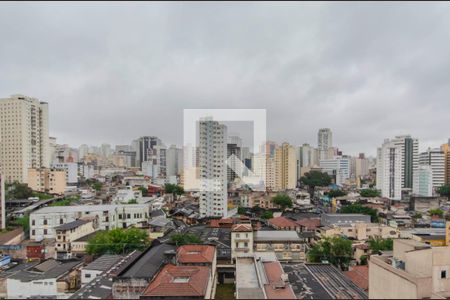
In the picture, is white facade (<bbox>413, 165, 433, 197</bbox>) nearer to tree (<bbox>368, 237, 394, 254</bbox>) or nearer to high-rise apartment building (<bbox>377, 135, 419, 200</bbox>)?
high-rise apartment building (<bbox>377, 135, 419, 200</bbox>)

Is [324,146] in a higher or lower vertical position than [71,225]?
higher

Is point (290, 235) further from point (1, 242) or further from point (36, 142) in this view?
point (36, 142)

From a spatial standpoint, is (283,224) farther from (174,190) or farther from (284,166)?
(284,166)

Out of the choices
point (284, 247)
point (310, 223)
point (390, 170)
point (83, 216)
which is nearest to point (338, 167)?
point (390, 170)

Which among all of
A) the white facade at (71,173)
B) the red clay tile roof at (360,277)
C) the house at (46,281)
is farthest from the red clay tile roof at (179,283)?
the white facade at (71,173)

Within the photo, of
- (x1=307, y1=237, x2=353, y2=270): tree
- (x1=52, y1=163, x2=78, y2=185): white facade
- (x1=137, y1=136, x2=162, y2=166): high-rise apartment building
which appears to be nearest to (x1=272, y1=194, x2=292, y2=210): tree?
(x1=307, y1=237, x2=353, y2=270): tree

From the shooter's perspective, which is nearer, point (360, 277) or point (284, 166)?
point (360, 277)

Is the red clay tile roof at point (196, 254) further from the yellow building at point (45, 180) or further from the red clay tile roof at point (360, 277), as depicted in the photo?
the yellow building at point (45, 180)
